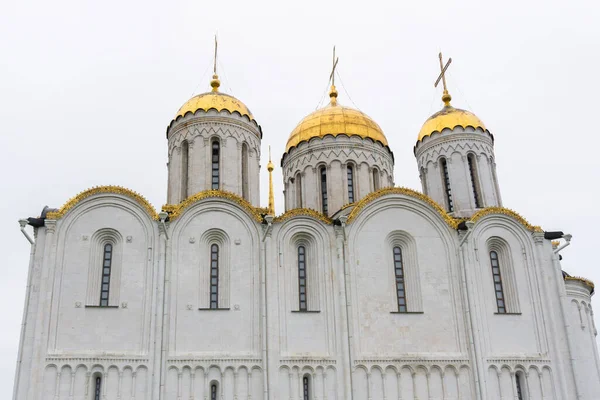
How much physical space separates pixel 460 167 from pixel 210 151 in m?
9.42

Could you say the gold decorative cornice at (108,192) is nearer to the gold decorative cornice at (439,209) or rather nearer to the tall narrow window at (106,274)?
the tall narrow window at (106,274)

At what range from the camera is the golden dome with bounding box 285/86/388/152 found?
25.5 metres

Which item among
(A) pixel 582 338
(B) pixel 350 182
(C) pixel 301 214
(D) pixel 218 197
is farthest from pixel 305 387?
(A) pixel 582 338

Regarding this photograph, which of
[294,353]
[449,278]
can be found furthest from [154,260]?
[449,278]


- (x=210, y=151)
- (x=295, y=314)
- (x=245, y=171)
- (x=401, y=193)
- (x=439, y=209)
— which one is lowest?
(x=295, y=314)

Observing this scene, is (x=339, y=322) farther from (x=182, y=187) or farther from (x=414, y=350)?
(x=182, y=187)

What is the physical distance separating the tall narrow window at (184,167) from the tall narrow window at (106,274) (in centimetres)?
359

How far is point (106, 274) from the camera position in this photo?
19.4 m

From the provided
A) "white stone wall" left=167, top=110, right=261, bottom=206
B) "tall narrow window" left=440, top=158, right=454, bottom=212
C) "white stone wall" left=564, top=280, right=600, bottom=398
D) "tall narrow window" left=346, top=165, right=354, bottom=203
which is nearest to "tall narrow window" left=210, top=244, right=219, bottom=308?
"white stone wall" left=167, top=110, right=261, bottom=206

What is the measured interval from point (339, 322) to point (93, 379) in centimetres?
714

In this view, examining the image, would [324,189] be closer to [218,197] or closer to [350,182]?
[350,182]

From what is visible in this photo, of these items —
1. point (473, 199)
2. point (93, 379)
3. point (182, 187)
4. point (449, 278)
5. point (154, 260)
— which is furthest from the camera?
point (473, 199)

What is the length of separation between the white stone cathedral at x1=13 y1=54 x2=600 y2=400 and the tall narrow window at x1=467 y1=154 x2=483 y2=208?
8.11 feet

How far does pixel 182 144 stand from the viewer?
76.6 ft
